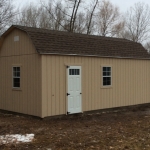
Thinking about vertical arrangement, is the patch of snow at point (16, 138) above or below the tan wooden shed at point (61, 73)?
below

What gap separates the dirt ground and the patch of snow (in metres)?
0.23

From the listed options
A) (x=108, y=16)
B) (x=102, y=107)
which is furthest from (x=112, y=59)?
(x=108, y=16)

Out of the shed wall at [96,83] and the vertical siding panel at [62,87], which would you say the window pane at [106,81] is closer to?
the shed wall at [96,83]

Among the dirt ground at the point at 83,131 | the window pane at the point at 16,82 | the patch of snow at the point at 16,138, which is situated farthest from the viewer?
the window pane at the point at 16,82

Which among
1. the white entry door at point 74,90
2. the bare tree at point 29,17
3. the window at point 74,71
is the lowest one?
the white entry door at point 74,90

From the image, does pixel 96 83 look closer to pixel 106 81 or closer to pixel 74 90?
pixel 106 81

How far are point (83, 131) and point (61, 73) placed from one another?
3.50 metres

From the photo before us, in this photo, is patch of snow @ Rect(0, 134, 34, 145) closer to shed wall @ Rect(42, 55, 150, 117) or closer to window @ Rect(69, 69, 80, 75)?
shed wall @ Rect(42, 55, 150, 117)

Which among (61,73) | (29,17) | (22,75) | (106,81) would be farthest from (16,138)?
(29,17)

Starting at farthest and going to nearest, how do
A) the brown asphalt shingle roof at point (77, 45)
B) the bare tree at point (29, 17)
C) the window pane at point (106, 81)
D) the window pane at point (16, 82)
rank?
the bare tree at point (29, 17)
the window pane at point (106, 81)
the window pane at point (16, 82)
the brown asphalt shingle roof at point (77, 45)

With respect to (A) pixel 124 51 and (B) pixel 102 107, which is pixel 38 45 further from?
(A) pixel 124 51

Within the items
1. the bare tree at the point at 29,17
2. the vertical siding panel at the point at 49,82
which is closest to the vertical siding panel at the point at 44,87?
the vertical siding panel at the point at 49,82

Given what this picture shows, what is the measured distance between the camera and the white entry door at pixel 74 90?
12.0m

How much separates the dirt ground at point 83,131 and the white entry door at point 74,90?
39cm
